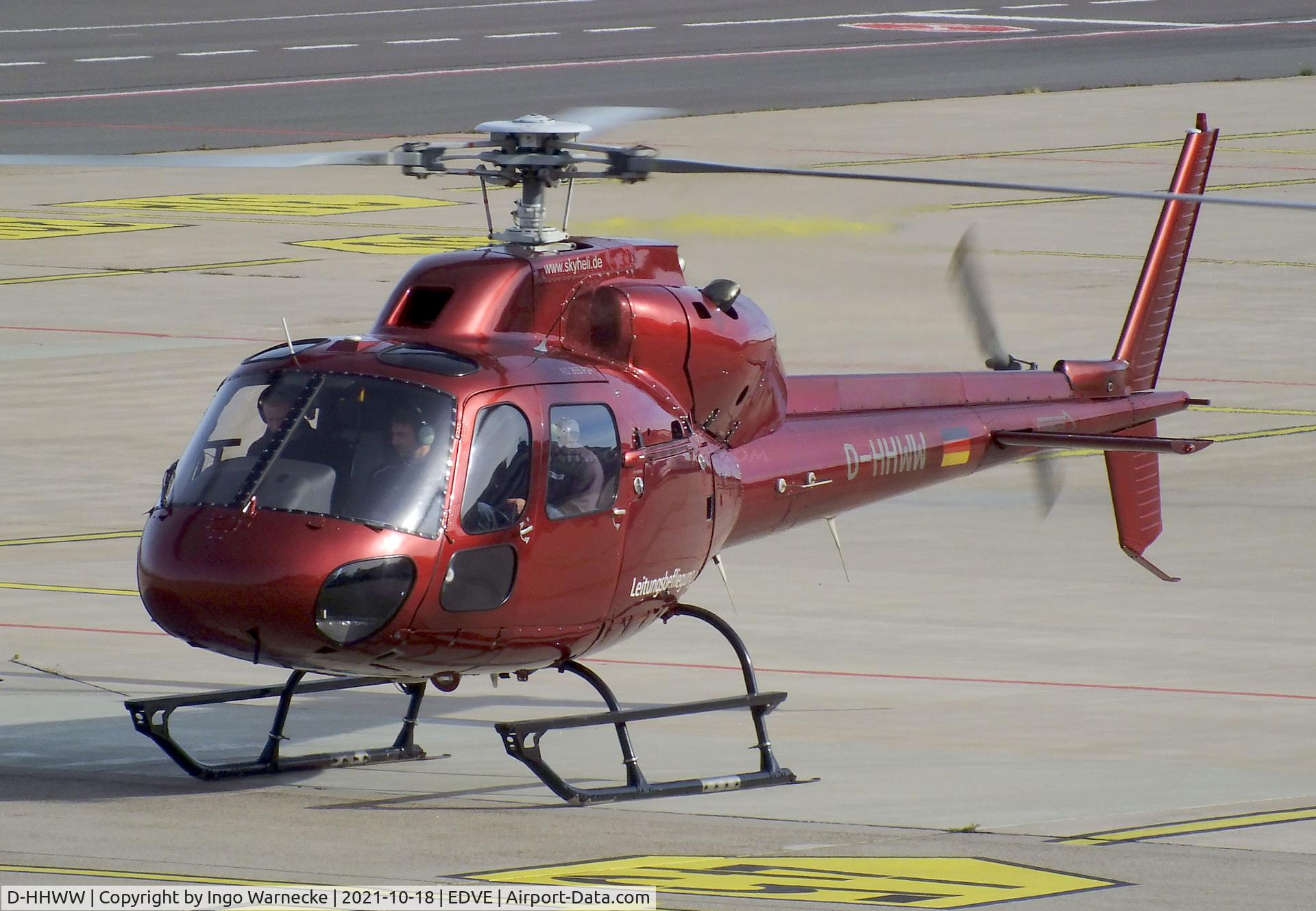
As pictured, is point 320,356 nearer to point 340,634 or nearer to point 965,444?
point 340,634

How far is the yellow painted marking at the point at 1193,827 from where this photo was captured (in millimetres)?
9336

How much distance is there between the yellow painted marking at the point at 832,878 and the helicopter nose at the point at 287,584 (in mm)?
1322

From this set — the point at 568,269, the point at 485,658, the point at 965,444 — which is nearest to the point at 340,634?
the point at 485,658

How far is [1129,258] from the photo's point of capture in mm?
29734

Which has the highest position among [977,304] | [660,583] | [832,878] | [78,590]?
[977,304]

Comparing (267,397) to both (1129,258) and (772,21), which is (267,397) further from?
(772,21)

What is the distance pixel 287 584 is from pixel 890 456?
14.5 ft

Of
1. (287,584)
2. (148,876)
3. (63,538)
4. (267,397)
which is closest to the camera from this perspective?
(148,876)

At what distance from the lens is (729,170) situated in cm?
966

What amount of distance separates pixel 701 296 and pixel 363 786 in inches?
117

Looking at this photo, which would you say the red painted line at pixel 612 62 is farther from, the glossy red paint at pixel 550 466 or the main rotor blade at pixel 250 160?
the main rotor blade at pixel 250 160

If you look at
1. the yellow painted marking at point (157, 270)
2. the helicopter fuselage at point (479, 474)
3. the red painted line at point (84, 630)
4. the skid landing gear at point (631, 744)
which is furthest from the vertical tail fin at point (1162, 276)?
the yellow painted marking at point (157, 270)

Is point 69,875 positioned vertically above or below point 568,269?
below

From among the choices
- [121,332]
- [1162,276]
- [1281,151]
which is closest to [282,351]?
[1162,276]
